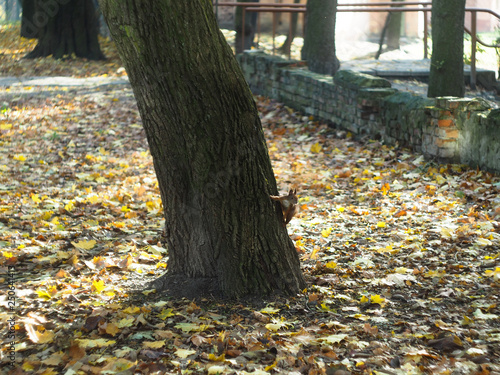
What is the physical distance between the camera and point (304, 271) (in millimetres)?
4270

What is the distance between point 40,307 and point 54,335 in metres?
0.45

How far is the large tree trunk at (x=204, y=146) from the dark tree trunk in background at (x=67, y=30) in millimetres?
12541

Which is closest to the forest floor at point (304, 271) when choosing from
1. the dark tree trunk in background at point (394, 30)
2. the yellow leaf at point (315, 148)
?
the yellow leaf at point (315, 148)

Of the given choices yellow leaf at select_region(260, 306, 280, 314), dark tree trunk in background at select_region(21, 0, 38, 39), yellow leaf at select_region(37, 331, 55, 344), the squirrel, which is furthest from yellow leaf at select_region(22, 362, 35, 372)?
dark tree trunk in background at select_region(21, 0, 38, 39)

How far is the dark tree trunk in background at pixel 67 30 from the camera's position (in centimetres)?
1473

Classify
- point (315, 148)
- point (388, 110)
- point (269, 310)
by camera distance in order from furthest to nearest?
point (315, 148) → point (388, 110) → point (269, 310)

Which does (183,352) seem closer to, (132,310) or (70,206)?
(132,310)

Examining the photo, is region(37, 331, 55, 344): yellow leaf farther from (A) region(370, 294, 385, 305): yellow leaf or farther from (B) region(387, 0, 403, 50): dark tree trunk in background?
(B) region(387, 0, 403, 50): dark tree trunk in background

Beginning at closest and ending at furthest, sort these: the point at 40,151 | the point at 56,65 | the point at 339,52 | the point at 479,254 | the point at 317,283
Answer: the point at 317,283, the point at 479,254, the point at 40,151, the point at 56,65, the point at 339,52

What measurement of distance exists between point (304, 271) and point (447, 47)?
5534mm

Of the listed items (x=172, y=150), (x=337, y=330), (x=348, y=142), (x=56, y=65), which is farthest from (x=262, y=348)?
(x=56, y=65)

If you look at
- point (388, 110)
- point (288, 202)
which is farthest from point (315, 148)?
point (288, 202)

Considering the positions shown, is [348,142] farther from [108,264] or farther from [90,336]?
[90,336]

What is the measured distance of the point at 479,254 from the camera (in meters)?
4.38
